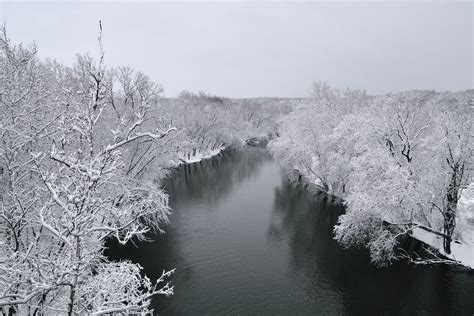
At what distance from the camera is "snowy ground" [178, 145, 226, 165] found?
55147 mm

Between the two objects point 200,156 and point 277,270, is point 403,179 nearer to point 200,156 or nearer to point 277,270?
point 277,270

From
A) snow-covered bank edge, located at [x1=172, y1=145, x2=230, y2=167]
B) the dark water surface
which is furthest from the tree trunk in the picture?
snow-covered bank edge, located at [x1=172, y1=145, x2=230, y2=167]

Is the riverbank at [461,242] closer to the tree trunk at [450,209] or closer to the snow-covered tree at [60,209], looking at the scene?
the tree trunk at [450,209]

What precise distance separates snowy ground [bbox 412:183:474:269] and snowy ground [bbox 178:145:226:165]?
131 feet

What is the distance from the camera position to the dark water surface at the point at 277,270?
1555cm

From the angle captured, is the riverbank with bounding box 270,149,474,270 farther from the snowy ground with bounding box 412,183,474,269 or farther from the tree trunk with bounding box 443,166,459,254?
the tree trunk with bounding box 443,166,459,254

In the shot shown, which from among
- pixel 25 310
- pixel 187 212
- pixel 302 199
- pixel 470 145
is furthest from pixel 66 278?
pixel 302 199

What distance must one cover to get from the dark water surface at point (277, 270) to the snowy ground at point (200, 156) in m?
24.7

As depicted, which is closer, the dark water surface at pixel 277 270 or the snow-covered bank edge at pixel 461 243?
the dark water surface at pixel 277 270

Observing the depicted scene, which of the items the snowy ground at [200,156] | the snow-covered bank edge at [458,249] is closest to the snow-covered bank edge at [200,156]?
the snowy ground at [200,156]

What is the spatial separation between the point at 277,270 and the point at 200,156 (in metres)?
43.5

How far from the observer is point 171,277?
18000 mm

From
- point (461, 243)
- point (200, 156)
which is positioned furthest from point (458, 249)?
point (200, 156)

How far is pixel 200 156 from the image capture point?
60.6 m
